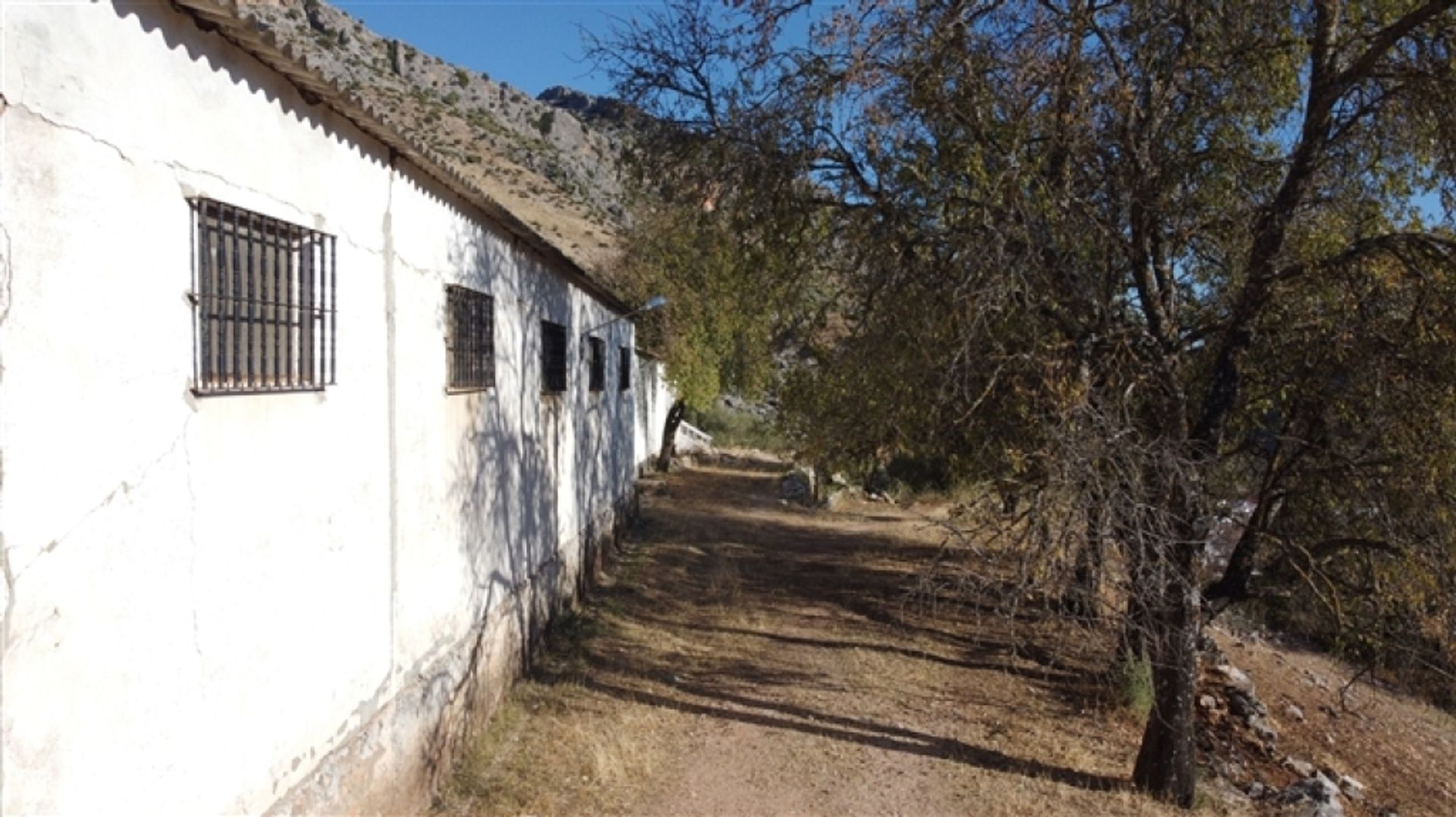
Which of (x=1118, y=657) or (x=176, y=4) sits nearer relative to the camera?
(x=176, y=4)

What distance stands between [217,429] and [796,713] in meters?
6.01

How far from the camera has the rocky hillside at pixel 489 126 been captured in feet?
150

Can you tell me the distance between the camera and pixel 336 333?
14.1ft

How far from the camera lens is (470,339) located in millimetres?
6781

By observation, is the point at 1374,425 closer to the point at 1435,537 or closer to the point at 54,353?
the point at 1435,537

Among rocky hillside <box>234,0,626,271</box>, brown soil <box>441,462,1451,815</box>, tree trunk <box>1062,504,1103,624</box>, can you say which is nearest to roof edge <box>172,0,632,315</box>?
brown soil <box>441,462,1451,815</box>

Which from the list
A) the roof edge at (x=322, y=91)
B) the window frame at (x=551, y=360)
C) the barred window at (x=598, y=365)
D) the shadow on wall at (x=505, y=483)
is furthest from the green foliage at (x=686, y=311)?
the roof edge at (x=322, y=91)

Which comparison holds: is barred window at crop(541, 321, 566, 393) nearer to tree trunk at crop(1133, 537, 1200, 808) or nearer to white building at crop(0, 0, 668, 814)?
white building at crop(0, 0, 668, 814)

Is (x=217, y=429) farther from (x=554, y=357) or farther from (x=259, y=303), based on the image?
(x=554, y=357)

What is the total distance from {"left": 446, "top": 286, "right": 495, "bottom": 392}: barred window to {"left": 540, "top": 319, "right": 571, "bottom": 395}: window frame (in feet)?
6.54

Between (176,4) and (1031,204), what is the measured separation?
5.41m

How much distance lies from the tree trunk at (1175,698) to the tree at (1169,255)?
20 millimetres

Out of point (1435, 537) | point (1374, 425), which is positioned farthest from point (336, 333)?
point (1435, 537)

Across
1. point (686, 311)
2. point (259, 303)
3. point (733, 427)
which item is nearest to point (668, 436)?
point (686, 311)
